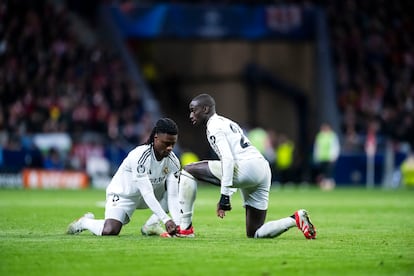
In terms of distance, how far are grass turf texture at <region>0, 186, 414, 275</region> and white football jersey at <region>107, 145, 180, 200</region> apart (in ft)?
2.17

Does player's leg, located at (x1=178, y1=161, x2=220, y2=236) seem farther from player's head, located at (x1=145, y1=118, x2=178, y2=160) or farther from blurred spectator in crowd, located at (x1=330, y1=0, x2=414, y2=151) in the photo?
blurred spectator in crowd, located at (x1=330, y1=0, x2=414, y2=151)

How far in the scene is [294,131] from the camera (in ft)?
149

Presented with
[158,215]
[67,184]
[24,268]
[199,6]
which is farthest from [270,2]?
[24,268]

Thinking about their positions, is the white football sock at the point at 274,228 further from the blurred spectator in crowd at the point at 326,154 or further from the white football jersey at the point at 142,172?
the blurred spectator in crowd at the point at 326,154

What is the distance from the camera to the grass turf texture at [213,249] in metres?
10.1

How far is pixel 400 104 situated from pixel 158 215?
28.9 m

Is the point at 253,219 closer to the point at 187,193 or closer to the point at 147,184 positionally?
the point at 187,193

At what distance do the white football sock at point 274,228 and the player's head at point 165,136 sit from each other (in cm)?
158

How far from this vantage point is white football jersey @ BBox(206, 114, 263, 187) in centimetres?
1279

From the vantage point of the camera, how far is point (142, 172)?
43.3 ft

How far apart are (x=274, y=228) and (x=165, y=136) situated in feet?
5.96

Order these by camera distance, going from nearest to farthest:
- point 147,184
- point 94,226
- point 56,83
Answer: point 147,184
point 94,226
point 56,83

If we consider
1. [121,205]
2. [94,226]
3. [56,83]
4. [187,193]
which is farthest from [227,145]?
[56,83]

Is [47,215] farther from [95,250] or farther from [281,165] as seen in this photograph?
[281,165]
